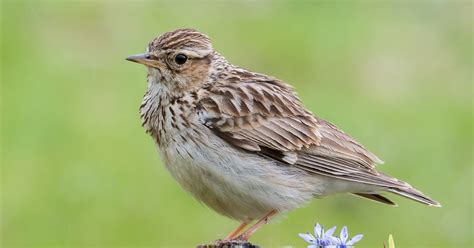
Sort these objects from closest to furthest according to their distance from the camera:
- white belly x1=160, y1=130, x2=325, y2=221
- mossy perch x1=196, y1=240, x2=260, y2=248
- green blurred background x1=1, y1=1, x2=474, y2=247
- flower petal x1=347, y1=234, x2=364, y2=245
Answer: flower petal x1=347, y1=234, x2=364, y2=245
mossy perch x1=196, y1=240, x2=260, y2=248
white belly x1=160, y1=130, x2=325, y2=221
green blurred background x1=1, y1=1, x2=474, y2=247

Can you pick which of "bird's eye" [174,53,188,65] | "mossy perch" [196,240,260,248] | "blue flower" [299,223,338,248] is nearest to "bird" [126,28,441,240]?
"bird's eye" [174,53,188,65]

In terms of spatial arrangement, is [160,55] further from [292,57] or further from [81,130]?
[292,57]

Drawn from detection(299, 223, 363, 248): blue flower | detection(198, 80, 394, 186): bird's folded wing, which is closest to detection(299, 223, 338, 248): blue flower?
detection(299, 223, 363, 248): blue flower

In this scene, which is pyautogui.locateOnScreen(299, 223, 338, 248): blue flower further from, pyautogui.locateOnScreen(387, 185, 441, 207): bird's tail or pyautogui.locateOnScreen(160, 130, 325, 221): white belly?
pyautogui.locateOnScreen(387, 185, 441, 207): bird's tail

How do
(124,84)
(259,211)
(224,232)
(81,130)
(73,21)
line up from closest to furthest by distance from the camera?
(259,211) < (224,232) < (81,130) < (124,84) < (73,21)

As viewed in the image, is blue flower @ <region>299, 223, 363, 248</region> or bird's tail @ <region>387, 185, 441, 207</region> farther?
bird's tail @ <region>387, 185, 441, 207</region>

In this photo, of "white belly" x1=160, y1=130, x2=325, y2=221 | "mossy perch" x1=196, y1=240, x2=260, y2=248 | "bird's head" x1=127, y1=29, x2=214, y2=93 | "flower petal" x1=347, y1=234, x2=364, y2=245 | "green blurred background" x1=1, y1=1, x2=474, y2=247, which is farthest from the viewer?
"green blurred background" x1=1, y1=1, x2=474, y2=247


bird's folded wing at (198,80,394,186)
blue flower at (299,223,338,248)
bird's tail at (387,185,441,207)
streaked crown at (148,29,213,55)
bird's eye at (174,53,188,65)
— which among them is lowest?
blue flower at (299,223,338,248)

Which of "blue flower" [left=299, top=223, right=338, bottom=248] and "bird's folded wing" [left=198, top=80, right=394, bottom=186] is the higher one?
"bird's folded wing" [left=198, top=80, right=394, bottom=186]

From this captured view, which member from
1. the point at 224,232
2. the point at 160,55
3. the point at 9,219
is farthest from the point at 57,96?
the point at 160,55
